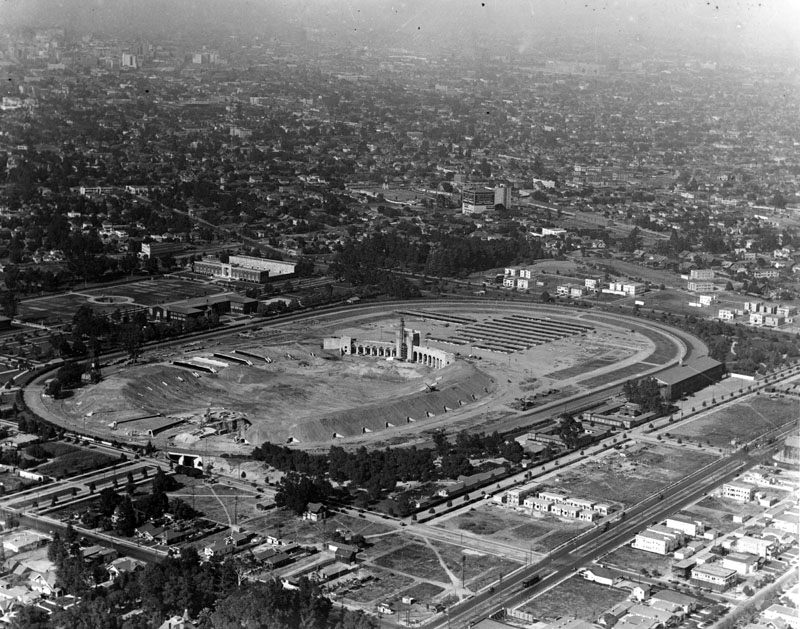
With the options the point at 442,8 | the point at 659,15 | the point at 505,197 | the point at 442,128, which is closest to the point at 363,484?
the point at 505,197

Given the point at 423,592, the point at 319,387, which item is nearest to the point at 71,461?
the point at 319,387

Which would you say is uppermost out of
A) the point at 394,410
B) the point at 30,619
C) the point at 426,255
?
the point at 30,619

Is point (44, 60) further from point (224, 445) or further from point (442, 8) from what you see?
point (224, 445)

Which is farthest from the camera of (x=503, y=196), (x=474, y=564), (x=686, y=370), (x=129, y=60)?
(x=129, y=60)

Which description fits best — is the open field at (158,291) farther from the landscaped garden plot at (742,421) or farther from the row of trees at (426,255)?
the landscaped garden plot at (742,421)

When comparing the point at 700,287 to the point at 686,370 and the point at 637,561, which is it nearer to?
the point at 686,370

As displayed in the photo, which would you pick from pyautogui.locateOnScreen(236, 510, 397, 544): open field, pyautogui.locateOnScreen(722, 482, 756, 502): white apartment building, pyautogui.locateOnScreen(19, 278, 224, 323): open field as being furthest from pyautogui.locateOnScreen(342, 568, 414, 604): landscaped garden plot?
pyautogui.locateOnScreen(19, 278, 224, 323): open field
